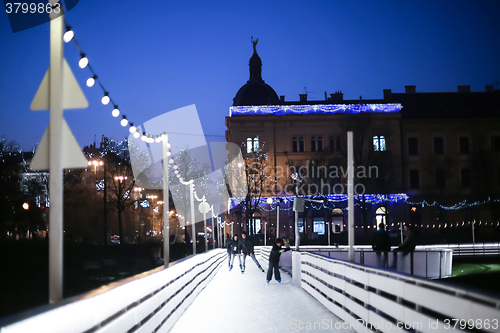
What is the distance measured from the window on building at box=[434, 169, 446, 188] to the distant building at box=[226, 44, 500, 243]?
0.13 m

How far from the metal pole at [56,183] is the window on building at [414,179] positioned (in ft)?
247

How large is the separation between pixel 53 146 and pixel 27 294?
14.6m

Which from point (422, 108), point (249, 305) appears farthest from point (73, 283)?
point (422, 108)

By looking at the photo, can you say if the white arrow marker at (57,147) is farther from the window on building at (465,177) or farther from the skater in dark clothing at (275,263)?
the window on building at (465,177)

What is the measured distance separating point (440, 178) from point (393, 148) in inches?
287

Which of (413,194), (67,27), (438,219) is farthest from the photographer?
(413,194)

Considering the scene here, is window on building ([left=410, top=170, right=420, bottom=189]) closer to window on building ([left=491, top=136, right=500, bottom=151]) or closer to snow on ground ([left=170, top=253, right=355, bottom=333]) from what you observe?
window on building ([left=491, top=136, right=500, bottom=151])

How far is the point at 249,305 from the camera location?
13977 mm

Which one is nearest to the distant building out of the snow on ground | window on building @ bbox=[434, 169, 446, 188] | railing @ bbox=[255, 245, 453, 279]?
window on building @ bbox=[434, 169, 446, 188]

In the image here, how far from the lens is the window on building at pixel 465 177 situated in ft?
251

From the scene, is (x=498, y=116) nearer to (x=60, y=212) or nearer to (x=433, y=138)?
(x=433, y=138)

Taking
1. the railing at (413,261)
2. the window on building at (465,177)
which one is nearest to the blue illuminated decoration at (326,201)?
the window on building at (465,177)

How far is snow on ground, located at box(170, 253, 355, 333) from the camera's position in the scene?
34.2 ft

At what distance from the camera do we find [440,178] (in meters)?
76.3
